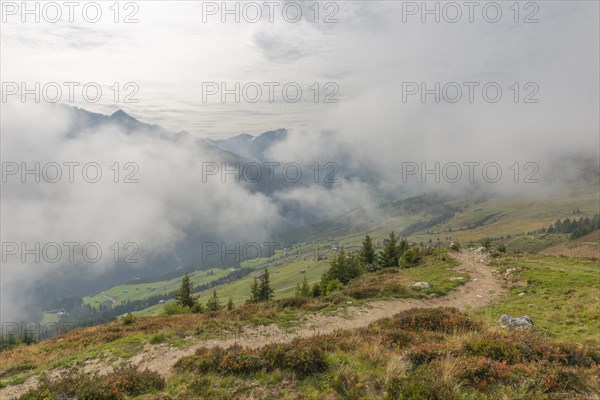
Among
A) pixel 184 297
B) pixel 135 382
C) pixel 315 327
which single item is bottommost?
pixel 184 297

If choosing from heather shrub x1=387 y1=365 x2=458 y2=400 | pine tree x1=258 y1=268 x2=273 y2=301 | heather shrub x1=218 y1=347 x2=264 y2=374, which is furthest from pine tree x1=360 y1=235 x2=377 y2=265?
heather shrub x1=387 y1=365 x2=458 y2=400

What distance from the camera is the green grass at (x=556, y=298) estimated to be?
63.9 ft

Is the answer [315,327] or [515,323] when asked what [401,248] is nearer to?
[515,323]

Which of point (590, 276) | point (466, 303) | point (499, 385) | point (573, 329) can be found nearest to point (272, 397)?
point (499, 385)

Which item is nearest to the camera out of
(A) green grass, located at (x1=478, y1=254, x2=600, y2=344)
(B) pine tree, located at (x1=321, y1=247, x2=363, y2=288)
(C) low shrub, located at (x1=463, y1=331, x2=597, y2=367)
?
(C) low shrub, located at (x1=463, y1=331, x2=597, y2=367)

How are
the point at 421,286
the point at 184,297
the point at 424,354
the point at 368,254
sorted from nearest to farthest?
the point at 424,354
the point at 421,286
the point at 184,297
the point at 368,254

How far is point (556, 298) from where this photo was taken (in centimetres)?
2672

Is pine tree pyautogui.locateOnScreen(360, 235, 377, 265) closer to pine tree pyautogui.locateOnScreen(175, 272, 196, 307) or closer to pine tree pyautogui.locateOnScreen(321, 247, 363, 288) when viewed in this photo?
pine tree pyautogui.locateOnScreen(321, 247, 363, 288)

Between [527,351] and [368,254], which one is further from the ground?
[527,351]

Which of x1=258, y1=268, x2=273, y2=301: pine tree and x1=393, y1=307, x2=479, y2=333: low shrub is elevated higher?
x1=393, y1=307, x2=479, y2=333: low shrub

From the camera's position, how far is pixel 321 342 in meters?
14.6

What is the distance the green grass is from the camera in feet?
63.9

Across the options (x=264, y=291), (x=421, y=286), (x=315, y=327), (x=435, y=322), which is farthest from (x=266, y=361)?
(x=264, y=291)

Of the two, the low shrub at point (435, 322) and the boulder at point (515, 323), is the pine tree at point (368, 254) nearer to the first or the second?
the boulder at point (515, 323)
